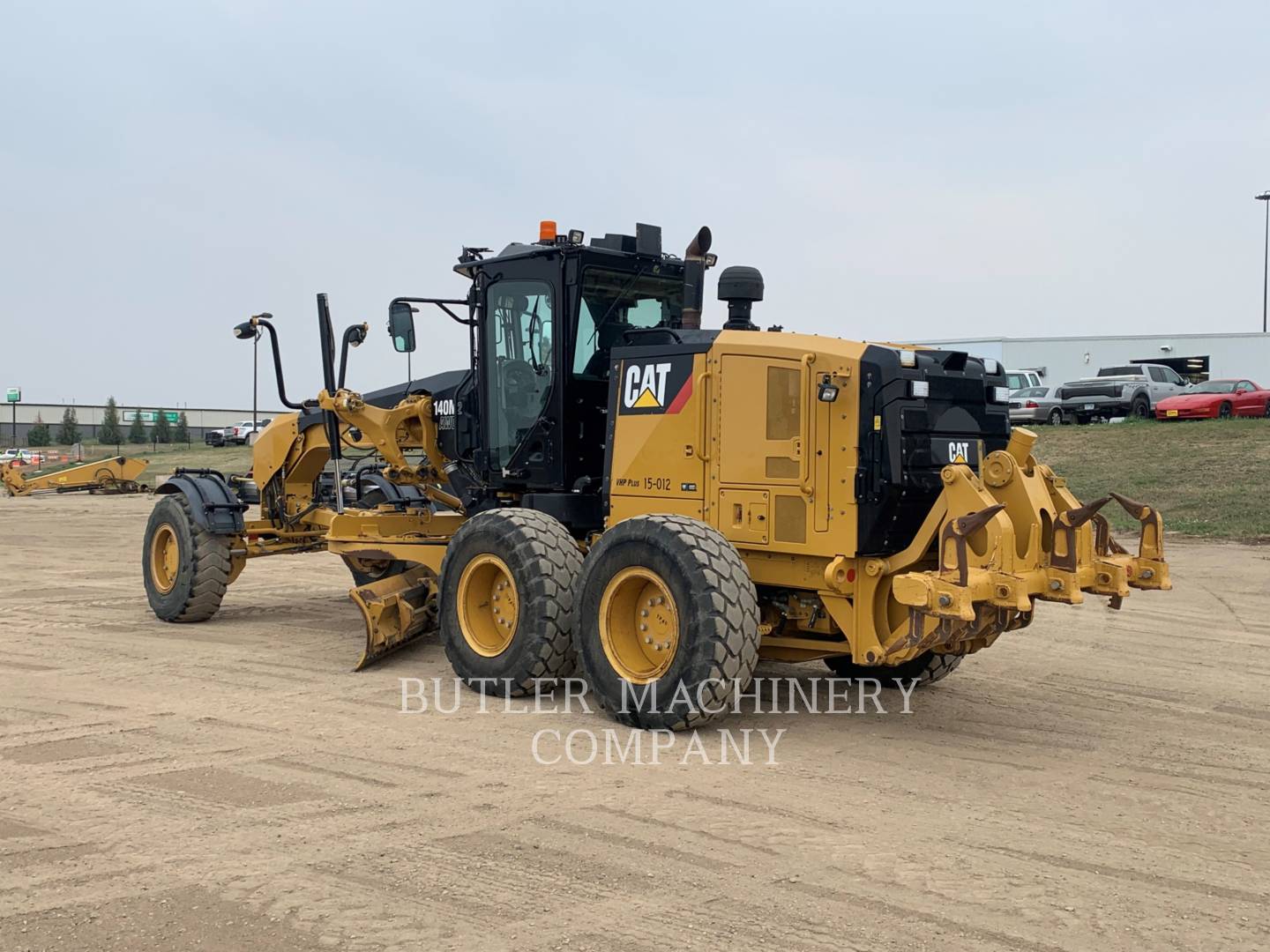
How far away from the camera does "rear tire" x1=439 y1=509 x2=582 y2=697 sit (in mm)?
7828

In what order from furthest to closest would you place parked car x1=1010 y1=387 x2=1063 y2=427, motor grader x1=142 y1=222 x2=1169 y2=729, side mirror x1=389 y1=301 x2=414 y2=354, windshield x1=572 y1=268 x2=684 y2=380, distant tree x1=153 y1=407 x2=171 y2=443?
distant tree x1=153 y1=407 x2=171 y2=443 → parked car x1=1010 y1=387 x2=1063 y2=427 → side mirror x1=389 y1=301 x2=414 y2=354 → windshield x1=572 y1=268 x2=684 y2=380 → motor grader x1=142 y1=222 x2=1169 y2=729

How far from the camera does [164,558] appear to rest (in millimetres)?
12000

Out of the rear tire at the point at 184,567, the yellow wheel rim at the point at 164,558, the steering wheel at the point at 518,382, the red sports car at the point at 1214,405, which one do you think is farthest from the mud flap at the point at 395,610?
the red sports car at the point at 1214,405

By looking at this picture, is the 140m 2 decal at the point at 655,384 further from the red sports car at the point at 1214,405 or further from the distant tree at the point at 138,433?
the distant tree at the point at 138,433

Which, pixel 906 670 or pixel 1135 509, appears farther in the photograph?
pixel 906 670

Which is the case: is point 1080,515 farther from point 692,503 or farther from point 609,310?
point 609,310

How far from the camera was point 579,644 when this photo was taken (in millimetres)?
7508

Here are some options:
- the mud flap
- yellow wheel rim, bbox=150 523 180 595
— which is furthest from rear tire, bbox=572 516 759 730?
yellow wheel rim, bbox=150 523 180 595

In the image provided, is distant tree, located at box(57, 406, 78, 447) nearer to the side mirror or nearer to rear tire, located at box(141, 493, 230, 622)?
rear tire, located at box(141, 493, 230, 622)

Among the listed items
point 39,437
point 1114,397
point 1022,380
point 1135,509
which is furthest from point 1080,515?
point 39,437

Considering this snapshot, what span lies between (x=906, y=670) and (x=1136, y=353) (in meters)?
42.7

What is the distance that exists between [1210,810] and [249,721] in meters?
5.11

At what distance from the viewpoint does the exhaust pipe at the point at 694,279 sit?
27.5 ft

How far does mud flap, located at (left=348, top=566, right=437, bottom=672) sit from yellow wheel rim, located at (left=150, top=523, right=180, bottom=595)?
2995mm
